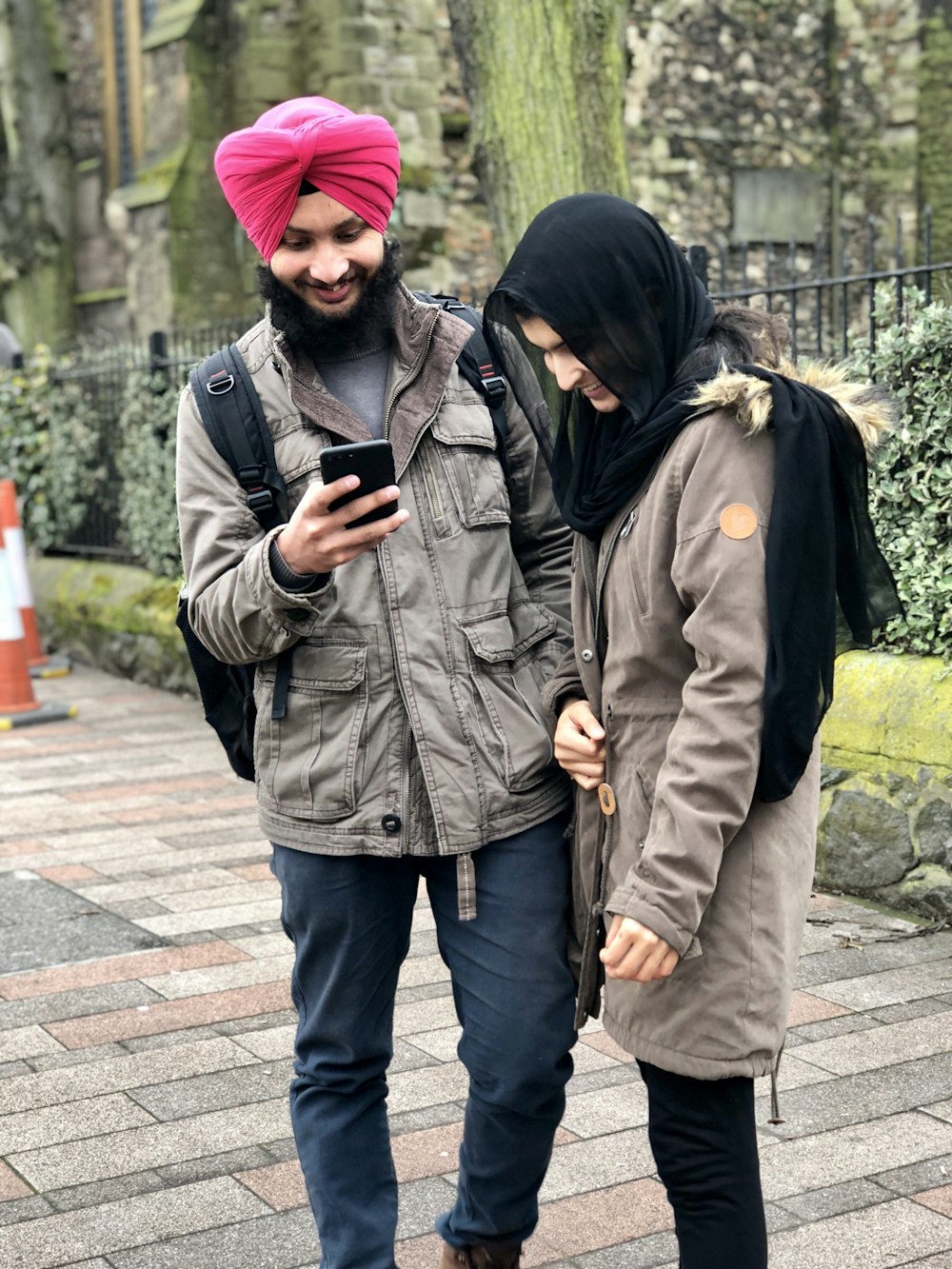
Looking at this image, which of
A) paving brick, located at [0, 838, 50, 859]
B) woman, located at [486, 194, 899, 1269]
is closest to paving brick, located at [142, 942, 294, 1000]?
paving brick, located at [0, 838, 50, 859]

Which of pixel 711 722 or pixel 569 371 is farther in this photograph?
pixel 569 371

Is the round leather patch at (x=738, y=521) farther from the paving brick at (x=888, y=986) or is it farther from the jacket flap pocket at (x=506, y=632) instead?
the paving brick at (x=888, y=986)

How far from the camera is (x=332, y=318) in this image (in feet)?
8.51

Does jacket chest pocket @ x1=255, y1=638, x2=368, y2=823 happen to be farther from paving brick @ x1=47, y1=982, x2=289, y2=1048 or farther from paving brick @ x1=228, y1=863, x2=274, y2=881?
paving brick @ x1=228, y1=863, x2=274, y2=881

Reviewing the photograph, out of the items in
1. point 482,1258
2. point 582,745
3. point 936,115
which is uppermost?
point 936,115

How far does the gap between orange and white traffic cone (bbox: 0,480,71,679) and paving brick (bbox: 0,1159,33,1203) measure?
6.16m

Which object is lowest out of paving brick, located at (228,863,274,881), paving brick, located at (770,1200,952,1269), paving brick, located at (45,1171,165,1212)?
paving brick, located at (228,863,274,881)

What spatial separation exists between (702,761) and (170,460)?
7900 millimetres

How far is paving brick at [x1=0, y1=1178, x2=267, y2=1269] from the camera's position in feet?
9.96

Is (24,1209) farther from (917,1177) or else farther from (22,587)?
(22,587)

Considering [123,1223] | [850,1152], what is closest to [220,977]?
[123,1223]

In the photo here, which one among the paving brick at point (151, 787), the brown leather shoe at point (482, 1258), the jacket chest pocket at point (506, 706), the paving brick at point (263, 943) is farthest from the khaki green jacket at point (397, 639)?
the paving brick at point (151, 787)

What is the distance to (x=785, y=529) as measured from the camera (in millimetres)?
2158

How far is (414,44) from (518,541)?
560 inches
